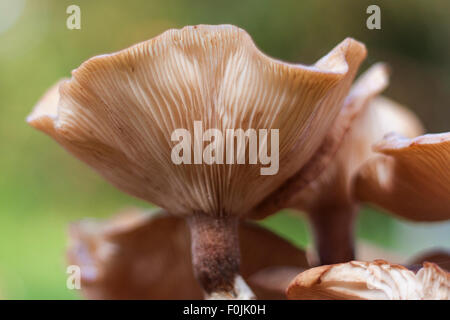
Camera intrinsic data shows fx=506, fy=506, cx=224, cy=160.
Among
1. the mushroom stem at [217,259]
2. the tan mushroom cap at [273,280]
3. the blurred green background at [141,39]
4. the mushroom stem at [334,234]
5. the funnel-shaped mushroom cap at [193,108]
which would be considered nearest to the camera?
the funnel-shaped mushroom cap at [193,108]

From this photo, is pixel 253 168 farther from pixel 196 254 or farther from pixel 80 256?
pixel 80 256

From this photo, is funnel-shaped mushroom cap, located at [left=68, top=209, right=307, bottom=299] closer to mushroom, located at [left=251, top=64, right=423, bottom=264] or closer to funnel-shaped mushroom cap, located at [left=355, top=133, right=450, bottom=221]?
mushroom, located at [left=251, top=64, right=423, bottom=264]

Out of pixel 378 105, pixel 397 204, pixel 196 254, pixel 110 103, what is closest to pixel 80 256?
pixel 196 254

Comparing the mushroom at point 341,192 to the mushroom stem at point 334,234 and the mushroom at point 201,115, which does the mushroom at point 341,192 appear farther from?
the mushroom at point 201,115

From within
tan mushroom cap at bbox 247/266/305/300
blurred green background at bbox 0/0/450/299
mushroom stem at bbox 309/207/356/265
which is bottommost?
tan mushroom cap at bbox 247/266/305/300

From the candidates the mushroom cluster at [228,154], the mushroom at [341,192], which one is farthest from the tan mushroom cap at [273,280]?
the mushroom at [341,192]

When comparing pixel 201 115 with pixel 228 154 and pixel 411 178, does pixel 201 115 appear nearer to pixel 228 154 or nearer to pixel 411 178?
pixel 228 154

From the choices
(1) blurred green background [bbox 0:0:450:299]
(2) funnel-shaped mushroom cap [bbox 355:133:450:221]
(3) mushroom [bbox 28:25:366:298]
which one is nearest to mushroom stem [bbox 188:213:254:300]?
(3) mushroom [bbox 28:25:366:298]
